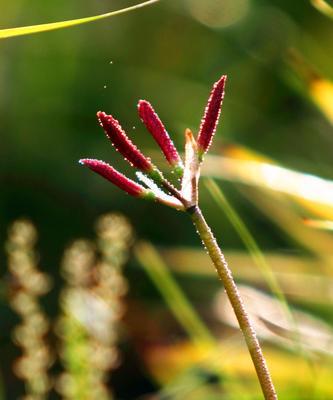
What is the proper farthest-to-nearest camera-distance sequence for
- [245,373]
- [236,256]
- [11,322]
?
[11,322], [236,256], [245,373]

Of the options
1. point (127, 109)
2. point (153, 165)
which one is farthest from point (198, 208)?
point (127, 109)

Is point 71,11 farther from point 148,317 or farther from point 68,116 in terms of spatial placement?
point 148,317

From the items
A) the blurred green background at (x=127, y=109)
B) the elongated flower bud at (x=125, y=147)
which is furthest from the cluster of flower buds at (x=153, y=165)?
the blurred green background at (x=127, y=109)

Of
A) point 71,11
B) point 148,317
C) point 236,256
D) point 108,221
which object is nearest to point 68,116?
point 71,11

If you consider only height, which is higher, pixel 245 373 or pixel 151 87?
pixel 245 373

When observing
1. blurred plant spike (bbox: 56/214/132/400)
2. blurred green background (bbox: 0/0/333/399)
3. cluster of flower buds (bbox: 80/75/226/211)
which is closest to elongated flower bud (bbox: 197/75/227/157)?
cluster of flower buds (bbox: 80/75/226/211)

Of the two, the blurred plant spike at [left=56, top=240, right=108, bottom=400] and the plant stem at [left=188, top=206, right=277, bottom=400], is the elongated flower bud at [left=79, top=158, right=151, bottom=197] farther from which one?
the blurred plant spike at [left=56, top=240, right=108, bottom=400]
